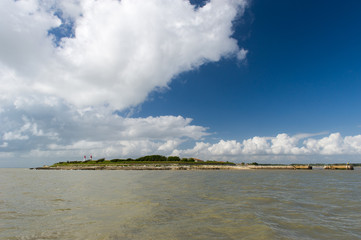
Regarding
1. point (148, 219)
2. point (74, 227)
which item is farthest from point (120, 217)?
point (74, 227)

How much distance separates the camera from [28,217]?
9.48 meters

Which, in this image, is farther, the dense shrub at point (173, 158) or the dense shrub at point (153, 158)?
the dense shrub at point (173, 158)

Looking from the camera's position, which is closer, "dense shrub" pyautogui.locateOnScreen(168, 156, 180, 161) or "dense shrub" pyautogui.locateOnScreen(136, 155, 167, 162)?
"dense shrub" pyautogui.locateOnScreen(136, 155, 167, 162)

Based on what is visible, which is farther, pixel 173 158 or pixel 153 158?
pixel 173 158

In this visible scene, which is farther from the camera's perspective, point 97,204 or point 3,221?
point 97,204

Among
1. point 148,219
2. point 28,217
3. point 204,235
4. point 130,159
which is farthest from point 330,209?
point 130,159

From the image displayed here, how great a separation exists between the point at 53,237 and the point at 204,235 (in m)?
5.23

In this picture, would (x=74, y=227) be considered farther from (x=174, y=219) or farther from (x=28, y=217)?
(x=174, y=219)

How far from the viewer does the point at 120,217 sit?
945 cm

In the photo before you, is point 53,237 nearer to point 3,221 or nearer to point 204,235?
point 3,221

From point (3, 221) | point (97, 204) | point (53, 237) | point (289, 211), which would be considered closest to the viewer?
point (53, 237)

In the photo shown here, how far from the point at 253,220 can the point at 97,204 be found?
30.1ft

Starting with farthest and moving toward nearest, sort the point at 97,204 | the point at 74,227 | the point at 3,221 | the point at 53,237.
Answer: the point at 97,204
the point at 3,221
the point at 74,227
the point at 53,237

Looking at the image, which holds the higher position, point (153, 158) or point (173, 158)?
point (153, 158)
